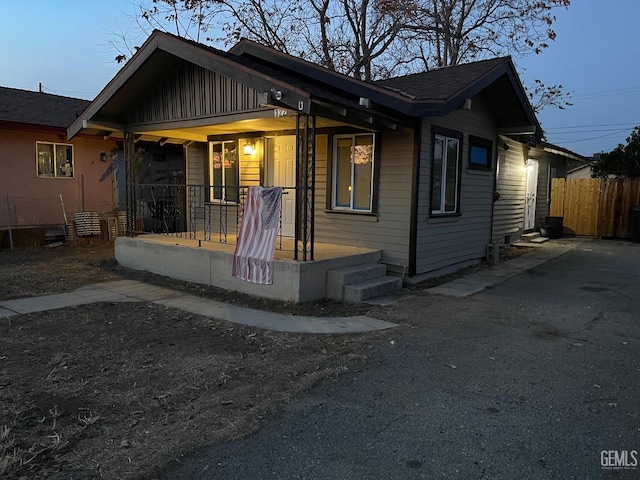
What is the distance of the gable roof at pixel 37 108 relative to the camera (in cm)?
1238

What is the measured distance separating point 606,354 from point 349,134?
214 inches

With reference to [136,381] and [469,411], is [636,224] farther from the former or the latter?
[136,381]

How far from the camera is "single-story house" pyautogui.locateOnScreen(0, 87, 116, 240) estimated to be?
12352mm

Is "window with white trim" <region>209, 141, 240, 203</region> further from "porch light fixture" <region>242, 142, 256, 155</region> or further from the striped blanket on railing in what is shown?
the striped blanket on railing

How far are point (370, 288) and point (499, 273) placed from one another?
3467 mm

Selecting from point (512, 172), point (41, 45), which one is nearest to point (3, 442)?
point (512, 172)

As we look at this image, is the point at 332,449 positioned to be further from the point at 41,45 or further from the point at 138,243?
the point at 41,45

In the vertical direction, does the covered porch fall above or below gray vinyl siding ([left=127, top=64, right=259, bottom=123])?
below

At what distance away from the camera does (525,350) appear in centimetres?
471

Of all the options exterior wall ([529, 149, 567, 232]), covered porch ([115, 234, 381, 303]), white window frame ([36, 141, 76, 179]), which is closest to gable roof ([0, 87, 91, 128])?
white window frame ([36, 141, 76, 179])

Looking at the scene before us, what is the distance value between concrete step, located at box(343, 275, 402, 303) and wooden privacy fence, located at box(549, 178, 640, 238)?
10.7 m

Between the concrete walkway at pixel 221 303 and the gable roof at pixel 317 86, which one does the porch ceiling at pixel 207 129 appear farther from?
the concrete walkway at pixel 221 303

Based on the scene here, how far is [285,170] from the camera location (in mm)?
9633

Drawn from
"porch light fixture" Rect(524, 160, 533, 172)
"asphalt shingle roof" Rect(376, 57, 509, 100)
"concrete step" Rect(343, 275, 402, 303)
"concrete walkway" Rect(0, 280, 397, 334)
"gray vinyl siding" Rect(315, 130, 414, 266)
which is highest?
"asphalt shingle roof" Rect(376, 57, 509, 100)
